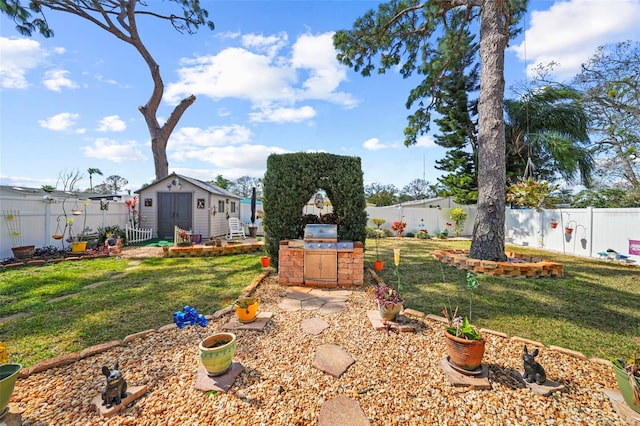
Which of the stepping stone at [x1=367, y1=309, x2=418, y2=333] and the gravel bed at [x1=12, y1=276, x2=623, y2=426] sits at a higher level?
the stepping stone at [x1=367, y1=309, x2=418, y2=333]

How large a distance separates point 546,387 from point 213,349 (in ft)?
8.16

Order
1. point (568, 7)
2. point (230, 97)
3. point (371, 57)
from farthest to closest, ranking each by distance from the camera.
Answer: point (230, 97) → point (371, 57) → point (568, 7)

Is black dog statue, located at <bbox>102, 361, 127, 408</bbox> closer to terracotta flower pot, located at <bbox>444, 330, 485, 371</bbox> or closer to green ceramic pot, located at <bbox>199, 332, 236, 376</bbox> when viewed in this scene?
green ceramic pot, located at <bbox>199, 332, 236, 376</bbox>

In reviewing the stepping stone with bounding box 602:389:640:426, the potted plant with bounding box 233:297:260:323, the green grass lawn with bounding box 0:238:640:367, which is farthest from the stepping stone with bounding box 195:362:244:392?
the stepping stone with bounding box 602:389:640:426

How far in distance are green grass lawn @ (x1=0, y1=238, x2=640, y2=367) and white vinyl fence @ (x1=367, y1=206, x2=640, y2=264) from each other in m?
1.23

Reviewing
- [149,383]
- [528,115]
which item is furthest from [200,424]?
[528,115]

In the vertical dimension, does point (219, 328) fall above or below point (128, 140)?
below

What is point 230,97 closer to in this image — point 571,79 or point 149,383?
point 149,383

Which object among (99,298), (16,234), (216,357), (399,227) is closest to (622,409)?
(216,357)

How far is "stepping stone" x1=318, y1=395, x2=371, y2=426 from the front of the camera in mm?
1590

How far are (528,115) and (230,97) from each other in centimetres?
1433

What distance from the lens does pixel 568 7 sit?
6324mm

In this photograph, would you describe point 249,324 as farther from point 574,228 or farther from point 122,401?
point 574,228

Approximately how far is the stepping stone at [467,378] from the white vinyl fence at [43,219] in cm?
961
